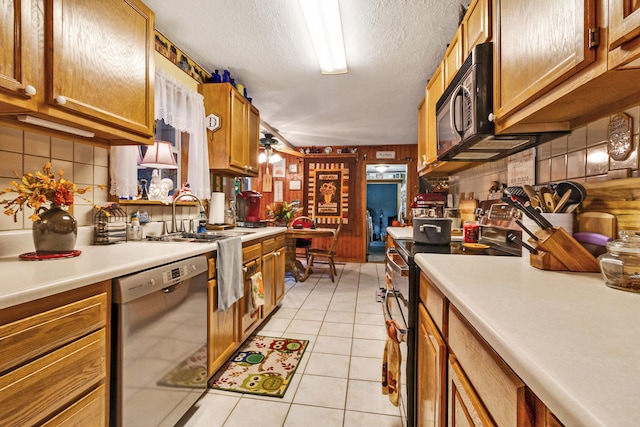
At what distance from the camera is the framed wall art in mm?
5934

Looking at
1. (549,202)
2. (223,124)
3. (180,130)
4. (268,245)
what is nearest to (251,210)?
(268,245)

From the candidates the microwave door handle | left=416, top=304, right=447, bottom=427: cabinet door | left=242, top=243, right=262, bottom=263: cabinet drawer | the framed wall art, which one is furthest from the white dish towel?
the framed wall art

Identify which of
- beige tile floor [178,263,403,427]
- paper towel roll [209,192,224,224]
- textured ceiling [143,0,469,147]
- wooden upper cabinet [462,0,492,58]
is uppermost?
textured ceiling [143,0,469,147]

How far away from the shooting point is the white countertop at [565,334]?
0.35 meters

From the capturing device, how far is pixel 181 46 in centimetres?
247

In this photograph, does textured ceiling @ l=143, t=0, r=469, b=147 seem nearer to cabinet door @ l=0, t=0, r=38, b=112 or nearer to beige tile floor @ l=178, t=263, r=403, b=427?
cabinet door @ l=0, t=0, r=38, b=112

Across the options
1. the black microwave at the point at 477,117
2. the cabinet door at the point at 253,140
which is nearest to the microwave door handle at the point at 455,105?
the black microwave at the point at 477,117

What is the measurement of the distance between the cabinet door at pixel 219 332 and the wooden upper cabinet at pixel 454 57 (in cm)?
205

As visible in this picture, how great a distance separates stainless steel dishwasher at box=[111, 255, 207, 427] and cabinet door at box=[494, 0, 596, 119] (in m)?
1.60

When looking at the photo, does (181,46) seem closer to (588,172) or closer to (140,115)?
(140,115)

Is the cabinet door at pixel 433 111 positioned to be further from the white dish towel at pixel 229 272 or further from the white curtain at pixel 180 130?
the white curtain at pixel 180 130

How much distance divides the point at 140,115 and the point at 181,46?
1174 mm

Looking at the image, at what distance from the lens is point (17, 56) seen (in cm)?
105

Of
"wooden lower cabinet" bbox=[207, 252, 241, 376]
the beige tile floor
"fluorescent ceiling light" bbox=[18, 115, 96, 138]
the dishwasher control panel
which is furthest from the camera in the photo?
"wooden lower cabinet" bbox=[207, 252, 241, 376]
